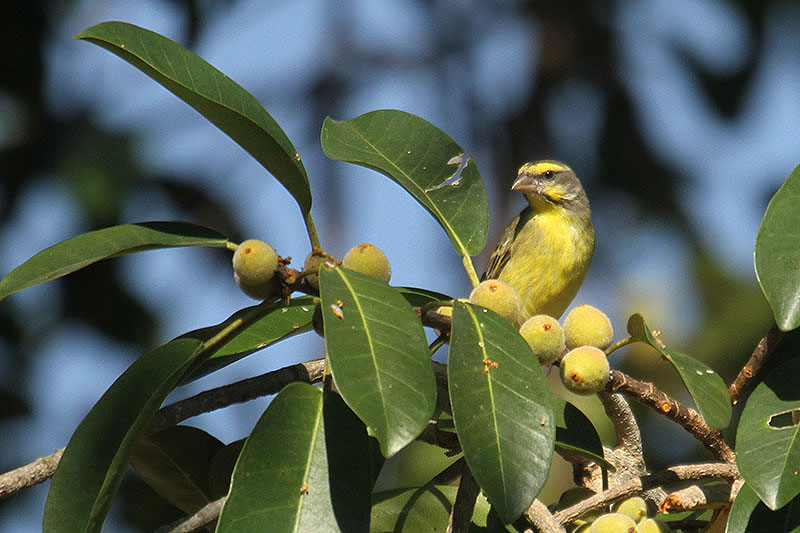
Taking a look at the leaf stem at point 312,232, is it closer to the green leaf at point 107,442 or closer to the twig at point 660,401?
the green leaf at point 107,442

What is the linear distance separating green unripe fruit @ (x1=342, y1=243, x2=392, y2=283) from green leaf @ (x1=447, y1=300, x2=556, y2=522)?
17 centimetres

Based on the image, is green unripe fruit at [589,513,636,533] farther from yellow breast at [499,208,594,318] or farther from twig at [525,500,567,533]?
yellow breast at [499,208,594,318]

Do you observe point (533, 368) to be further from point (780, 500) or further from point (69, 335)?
point (69, 335)

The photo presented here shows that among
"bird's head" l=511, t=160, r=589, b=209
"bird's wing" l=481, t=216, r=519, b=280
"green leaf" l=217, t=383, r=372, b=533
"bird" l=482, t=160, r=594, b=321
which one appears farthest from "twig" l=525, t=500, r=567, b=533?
"bird's head" l=511, t=160, r=589, b=209

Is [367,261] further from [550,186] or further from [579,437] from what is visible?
[550,186]

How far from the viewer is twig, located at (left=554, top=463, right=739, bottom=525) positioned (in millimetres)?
1609

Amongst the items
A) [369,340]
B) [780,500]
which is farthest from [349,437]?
[780,500]

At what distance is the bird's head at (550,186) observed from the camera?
490cm

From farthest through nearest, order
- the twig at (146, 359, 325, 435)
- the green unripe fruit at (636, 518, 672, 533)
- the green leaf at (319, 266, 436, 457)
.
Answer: the twig at (146, 359, 325, 435) → the green unripe fruit at (636, 518, 672, 533) → the green leaf at (319, 266, 436, 457)

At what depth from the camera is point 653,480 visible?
5.30ft

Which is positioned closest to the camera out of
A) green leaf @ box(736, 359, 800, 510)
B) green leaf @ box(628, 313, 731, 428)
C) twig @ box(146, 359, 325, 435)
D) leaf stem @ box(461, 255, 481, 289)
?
green leaf @ box(736, 359, 800, 510)

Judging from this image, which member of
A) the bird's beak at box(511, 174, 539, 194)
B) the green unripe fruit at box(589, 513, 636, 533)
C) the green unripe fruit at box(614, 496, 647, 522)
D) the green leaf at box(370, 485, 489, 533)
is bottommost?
the green leaf at box(370, 485, 489, 533)

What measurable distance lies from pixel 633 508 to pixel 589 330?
326mm

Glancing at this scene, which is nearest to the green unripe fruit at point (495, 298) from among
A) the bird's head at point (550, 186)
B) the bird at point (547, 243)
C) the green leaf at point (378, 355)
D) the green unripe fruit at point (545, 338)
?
the green unripe fruit at point (545, 338)
